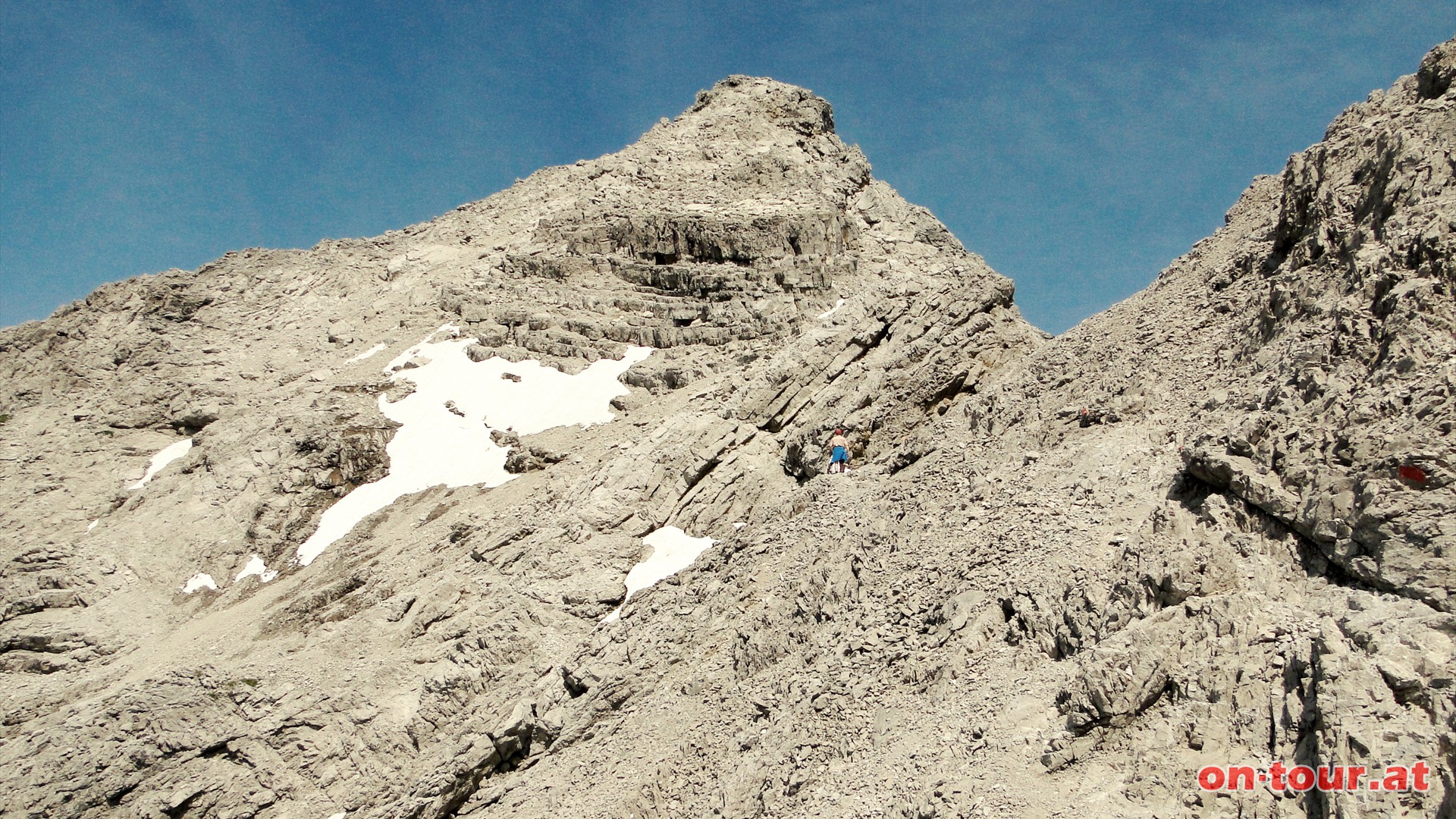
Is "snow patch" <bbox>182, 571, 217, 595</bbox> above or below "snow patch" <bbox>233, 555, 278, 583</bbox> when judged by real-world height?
below

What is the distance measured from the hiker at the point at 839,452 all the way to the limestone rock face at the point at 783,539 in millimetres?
430

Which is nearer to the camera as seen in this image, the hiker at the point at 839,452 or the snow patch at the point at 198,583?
the hiker at the point at 839,452

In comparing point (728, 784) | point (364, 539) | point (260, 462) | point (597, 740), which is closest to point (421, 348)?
point (260, 462)

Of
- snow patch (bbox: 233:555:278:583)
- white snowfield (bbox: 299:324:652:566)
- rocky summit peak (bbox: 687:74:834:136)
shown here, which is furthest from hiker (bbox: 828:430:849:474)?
rocky summit peak (bbox: 687:74:834:136)

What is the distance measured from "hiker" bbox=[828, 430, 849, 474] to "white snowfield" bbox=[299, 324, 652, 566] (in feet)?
30.7

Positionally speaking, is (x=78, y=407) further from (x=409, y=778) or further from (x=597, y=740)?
(x=597, y=740)

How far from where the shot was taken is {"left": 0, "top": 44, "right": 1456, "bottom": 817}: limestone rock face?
12.2 metres

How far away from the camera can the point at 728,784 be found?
1552 cm

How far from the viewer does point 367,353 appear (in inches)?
1503

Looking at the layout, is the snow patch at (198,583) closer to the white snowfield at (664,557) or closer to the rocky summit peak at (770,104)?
the white snowfield at (664,557)

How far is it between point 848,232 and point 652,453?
61.7ft

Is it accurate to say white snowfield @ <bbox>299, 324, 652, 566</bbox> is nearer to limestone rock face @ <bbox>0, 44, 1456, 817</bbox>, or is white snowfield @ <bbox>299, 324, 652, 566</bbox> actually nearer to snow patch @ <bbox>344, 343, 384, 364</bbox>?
limestone rock face @ <bbox>0, 44, 1456, 817</bbox>

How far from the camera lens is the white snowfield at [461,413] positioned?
1192 inches

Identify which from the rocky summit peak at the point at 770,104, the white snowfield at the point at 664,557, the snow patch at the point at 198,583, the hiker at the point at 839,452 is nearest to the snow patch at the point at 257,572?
the snow patch at the point at 198,583
